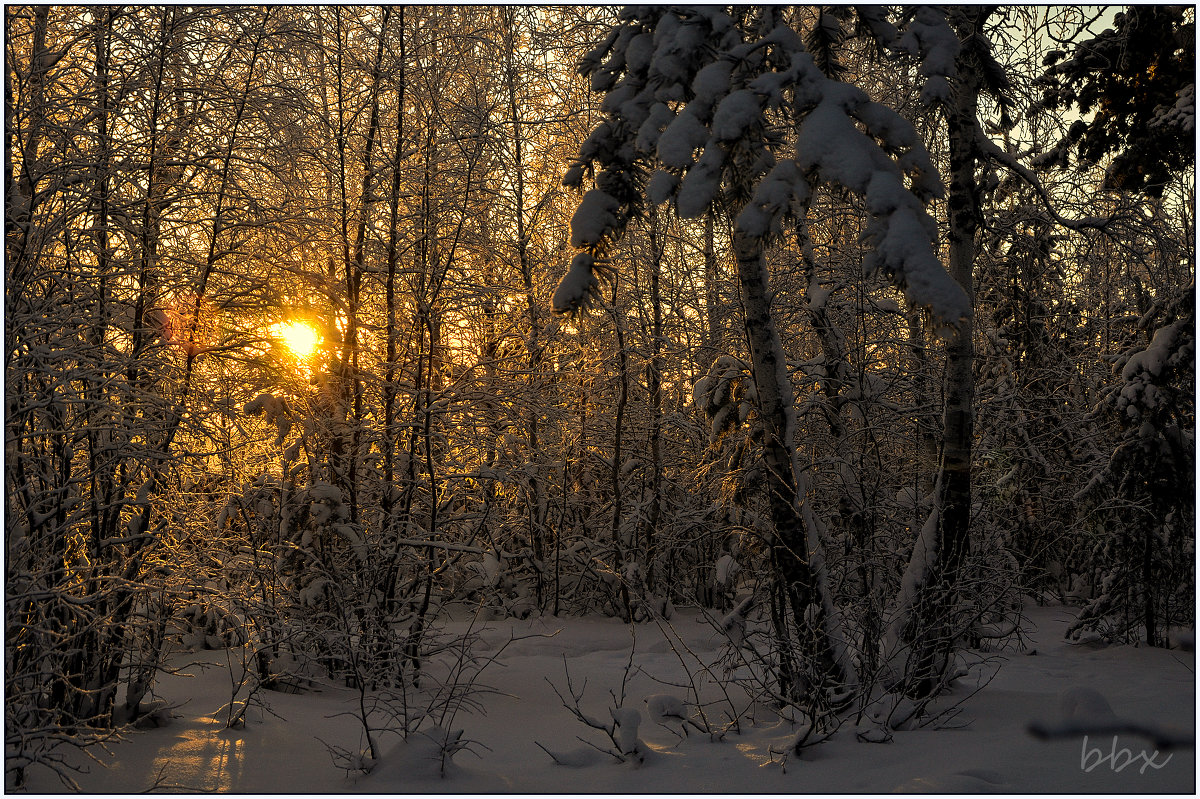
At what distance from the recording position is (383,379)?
8742 mm

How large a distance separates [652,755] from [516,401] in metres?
4.87

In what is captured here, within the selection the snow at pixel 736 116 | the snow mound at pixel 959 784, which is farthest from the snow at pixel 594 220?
the snow mound at pixel 959 784

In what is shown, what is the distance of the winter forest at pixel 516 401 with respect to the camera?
5355 mm

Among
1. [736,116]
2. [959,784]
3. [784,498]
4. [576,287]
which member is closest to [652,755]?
[959,784]

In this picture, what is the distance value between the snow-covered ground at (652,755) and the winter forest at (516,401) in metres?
0.04

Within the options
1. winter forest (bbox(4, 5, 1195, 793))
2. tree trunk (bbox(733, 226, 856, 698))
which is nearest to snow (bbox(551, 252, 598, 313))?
winter forest (bbox(4, 5, 1195, 793))

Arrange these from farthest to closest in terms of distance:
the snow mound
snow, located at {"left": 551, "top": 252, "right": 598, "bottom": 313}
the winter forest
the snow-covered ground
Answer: snow, located at {"left": 551, "top": 252, "right": 598, "bottom": 313} < the winter forest < the snow-covered ground < the snow mound

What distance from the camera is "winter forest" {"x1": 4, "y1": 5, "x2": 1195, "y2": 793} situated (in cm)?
536

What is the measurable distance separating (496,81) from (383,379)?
5032 mm

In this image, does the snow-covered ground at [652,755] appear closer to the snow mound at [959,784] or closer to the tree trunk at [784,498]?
the snow mound at [959,784]

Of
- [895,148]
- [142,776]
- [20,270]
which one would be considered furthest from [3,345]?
[895,148]

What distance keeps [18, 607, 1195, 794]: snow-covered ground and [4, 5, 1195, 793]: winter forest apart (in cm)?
4

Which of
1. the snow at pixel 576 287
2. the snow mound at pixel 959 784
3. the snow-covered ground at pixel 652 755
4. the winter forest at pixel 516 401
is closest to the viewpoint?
the snow mound at pixel 959 784

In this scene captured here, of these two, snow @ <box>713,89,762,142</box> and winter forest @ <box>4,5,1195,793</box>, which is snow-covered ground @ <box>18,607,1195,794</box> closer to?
winter forest @ <box>4,5,1195,793</box>
